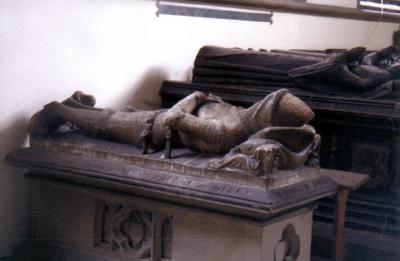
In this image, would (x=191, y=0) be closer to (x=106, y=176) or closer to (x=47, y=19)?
(x=47, y=19)

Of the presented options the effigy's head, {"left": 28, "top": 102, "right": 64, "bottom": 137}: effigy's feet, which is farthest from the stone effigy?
{"left": 28, "top": 102, "right": 64, "bottom": 137}: effigy's feet

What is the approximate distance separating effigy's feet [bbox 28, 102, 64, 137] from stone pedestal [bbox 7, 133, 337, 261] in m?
0.05

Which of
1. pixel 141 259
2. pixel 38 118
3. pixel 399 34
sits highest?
pixel 399 34

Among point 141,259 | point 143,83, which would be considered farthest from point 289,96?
point 143,83

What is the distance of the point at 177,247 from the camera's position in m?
2.68

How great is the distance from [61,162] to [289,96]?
926 millimetres

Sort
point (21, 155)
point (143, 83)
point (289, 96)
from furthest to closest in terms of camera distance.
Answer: point (143, 83), point (21, 155), point (289, 96)

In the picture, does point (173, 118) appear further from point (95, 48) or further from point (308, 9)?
point (308, 9)

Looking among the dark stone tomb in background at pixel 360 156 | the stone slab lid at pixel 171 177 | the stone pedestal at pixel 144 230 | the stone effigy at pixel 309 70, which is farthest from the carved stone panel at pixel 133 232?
the stone effigy at pixel 309 70

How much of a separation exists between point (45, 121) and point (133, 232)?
0.62 m

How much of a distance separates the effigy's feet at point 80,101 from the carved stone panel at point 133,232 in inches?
19.6

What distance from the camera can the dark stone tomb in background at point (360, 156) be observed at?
10.4 ft

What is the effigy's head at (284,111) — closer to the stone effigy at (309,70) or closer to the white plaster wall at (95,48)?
the white plaster wall at (95,48)

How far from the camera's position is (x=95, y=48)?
11.5 ft
